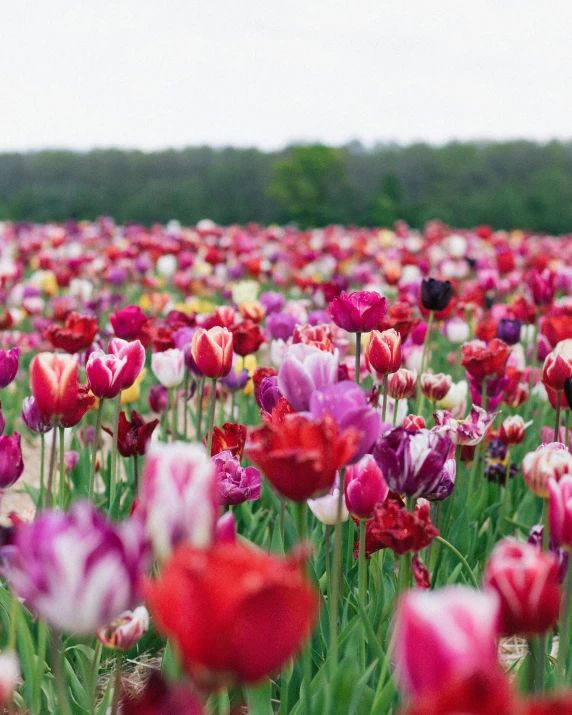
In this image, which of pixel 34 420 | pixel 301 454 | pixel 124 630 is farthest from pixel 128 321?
pixel 301 454

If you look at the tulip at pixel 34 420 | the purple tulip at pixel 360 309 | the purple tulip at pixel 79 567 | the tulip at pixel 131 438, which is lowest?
the tulip at pixel 131 438

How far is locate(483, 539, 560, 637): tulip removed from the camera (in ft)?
2.71

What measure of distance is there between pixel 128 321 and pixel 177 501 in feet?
6.87

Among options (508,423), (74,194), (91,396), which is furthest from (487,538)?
(74,194)

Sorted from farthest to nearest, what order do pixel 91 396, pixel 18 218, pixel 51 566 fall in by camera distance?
pixel 18 218, pixel 91 396, pixel 51 566

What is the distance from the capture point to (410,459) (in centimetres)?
145

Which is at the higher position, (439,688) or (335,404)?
(335,404)

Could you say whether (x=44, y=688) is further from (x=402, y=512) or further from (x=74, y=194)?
(x=74, y=194)

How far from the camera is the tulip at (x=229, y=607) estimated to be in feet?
2.23

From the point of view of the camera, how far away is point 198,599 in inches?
27.0

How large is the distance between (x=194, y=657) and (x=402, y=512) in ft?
2.48

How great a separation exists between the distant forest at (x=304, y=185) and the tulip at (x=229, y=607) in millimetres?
21320

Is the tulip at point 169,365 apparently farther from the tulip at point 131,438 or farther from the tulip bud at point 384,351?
the tulip bud at point 384,351

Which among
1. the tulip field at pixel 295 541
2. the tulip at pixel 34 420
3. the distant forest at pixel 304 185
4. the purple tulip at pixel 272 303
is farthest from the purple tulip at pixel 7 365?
the distant forest at pixel 304 185
